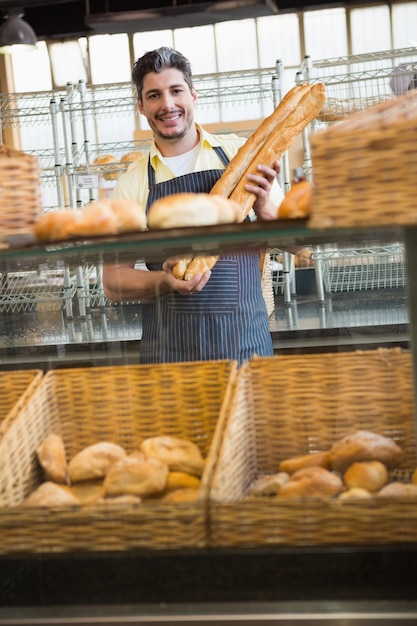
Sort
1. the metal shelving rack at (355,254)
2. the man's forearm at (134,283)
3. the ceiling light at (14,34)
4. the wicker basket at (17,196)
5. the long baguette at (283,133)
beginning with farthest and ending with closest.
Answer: the ceiling light at (14,34) < the long baguette at (283,133) < the metal shelving rack at (355,254) < the man's forearm at (134,283) < the wicker basket at (17,196)

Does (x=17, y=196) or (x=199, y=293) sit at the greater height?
(x=17, y=196)

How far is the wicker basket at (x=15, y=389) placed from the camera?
52.2 inches

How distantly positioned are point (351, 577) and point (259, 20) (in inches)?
404

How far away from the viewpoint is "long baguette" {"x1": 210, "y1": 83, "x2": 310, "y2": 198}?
162 centimetres

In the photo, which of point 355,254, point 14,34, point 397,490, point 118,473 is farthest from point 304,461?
point 14,34

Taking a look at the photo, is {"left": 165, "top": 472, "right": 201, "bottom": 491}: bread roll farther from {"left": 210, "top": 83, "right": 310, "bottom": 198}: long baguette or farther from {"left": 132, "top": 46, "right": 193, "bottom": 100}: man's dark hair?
{"left": 132, "top": 46, "right": 193, "bottom": 100}: man's dark hair

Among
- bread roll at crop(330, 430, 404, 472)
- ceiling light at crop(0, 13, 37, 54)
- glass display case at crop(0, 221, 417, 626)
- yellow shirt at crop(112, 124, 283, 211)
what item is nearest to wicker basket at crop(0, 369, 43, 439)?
glass display case at crop(0, 221, 417, 626)

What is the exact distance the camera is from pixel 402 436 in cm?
120

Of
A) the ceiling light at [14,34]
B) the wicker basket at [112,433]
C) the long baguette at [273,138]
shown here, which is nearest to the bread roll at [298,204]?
the wicker basket at [112,433]

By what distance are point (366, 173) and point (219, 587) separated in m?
0.58

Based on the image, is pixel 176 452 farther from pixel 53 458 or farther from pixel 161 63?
pixel 161 63

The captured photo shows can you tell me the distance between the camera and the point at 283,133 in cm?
Result: 163

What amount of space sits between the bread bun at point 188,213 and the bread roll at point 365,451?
371mm

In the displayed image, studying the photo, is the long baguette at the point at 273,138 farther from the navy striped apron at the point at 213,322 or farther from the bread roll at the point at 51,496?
the bread roll at the point at 51,496
